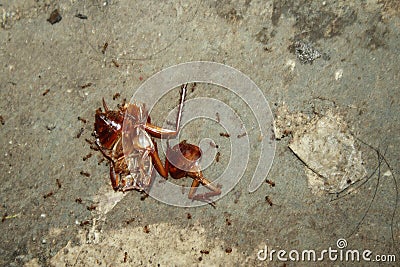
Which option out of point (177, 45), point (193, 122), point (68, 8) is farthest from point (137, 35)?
point (193, 122)

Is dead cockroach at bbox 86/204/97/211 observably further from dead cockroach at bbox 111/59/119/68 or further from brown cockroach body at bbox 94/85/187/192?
dead cockroach at bbox 111/59/119/68

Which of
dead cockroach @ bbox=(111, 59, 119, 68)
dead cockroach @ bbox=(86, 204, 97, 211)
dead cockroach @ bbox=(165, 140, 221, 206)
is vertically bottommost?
dead cockroach @ bbox=(86, 204, 97, 211)
